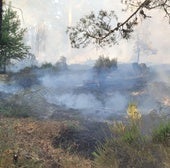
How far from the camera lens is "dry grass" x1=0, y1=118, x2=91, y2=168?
23.6ft

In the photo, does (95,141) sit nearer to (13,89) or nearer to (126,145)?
(126,145)

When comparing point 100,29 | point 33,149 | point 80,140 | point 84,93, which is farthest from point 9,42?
point 33,149

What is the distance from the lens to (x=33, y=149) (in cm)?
1011

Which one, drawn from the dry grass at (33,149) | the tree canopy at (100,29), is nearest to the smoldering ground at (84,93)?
the dry grass at (33,149)

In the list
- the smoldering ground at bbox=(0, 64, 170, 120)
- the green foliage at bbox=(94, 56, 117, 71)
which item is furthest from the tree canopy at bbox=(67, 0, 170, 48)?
the green foliage at bbox=(94, 56, 117, 71)

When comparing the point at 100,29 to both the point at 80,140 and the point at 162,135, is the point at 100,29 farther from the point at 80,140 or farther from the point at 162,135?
the point at 162,135

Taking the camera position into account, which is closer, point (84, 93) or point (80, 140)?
point (80, 140)

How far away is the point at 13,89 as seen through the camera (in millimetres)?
27859

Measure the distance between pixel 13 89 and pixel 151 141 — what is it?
70.8 feet

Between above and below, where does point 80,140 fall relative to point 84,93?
above

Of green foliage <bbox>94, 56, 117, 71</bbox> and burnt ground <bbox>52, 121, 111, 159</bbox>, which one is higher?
green foliage <bbox>94, 56, 117, 71</bbox>

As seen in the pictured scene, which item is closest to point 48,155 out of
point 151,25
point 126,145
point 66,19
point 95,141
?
point 95,141

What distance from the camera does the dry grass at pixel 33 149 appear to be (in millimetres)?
7191

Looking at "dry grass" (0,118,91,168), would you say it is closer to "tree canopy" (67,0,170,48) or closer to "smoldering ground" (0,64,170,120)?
"tree canopy" (67,0,170,48)
